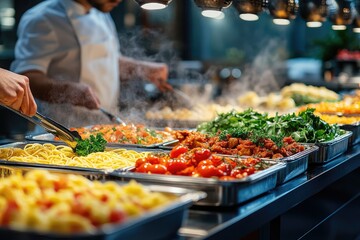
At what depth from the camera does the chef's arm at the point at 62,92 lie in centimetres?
477

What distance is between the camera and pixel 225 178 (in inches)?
107

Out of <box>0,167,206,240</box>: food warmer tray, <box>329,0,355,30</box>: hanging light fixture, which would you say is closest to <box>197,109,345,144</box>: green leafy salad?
<box>0,167,206,240</box>: food warmer tray

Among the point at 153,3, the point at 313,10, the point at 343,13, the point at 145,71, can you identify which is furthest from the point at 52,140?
the point at 343,13

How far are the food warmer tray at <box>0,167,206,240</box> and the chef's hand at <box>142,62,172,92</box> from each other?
3.68 meters

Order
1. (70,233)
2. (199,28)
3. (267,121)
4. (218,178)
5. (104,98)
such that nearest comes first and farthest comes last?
(70,233) → (218,178) → (267,121) → (104,98) → (199,28)

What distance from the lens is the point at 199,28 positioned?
14.2 m

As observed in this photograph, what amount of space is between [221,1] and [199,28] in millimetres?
10224

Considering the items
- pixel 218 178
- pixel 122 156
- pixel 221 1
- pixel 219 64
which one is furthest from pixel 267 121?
pixel 219 64

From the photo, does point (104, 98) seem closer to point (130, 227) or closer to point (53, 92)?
point (53, 92)

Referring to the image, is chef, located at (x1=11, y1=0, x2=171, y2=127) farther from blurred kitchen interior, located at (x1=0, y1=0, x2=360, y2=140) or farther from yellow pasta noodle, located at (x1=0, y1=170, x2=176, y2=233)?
yellow pasta noodle, located at (x1=0, y1=170, x2=176, y2=233)

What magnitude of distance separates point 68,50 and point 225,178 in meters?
3.07

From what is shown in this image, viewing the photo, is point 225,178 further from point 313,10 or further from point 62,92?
point 313,10

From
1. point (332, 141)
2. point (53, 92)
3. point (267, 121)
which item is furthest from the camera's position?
point (53, 92)

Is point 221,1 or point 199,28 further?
Answer: point 199,28
